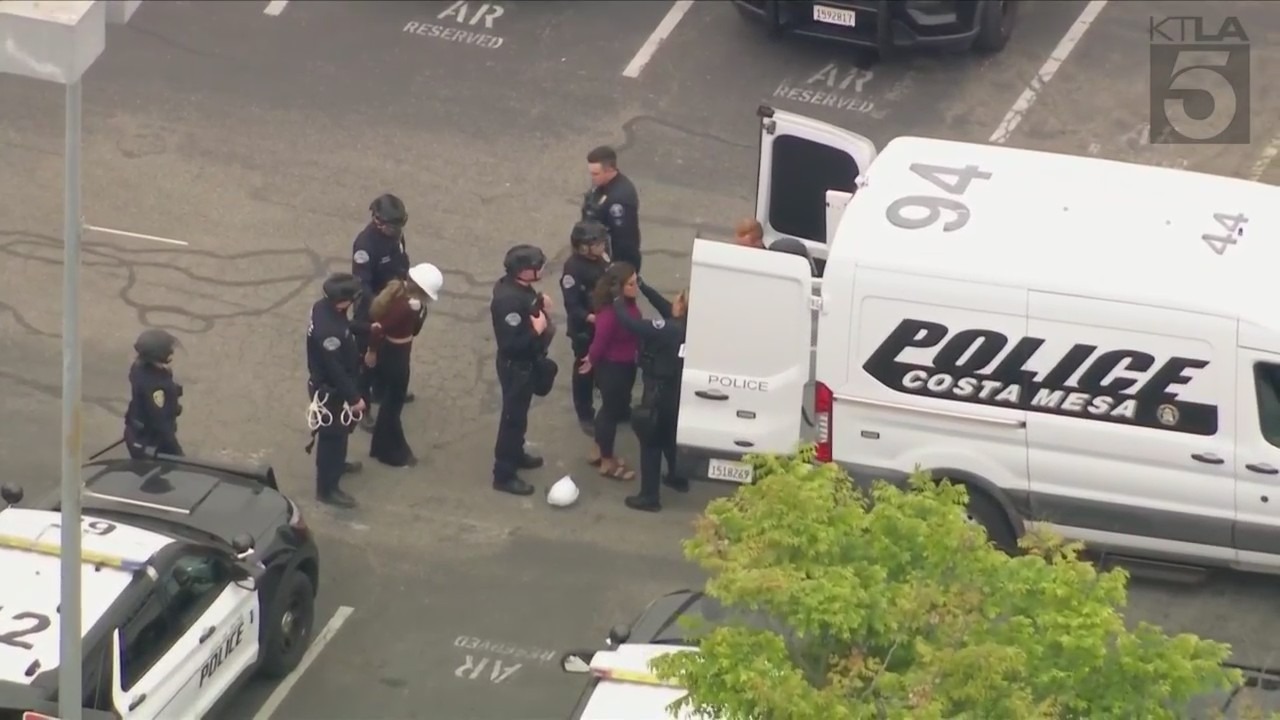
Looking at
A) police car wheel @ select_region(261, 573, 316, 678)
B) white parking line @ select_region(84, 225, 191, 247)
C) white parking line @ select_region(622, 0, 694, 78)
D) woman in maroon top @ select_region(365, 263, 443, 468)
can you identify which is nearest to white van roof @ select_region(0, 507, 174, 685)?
police car wheel @ select_region(261, 573, 316, 678)

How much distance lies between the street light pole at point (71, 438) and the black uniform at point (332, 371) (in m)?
3.47

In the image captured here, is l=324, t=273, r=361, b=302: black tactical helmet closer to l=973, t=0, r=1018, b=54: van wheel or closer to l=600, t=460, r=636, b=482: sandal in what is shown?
l=600, t=460, r=636, b=482: sandal

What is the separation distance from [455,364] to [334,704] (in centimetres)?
357

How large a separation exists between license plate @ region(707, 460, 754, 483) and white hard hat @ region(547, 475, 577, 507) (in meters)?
1.13

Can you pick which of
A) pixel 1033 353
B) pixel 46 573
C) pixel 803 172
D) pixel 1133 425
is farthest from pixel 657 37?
pixel 46 573

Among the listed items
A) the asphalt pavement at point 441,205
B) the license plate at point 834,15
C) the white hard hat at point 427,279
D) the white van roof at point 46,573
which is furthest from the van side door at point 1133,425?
the license plate at point 834,15

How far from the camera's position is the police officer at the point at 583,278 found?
13352 mm

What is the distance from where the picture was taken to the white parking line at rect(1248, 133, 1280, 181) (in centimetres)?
1683

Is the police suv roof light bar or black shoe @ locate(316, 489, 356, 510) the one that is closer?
the police suv roof light bar

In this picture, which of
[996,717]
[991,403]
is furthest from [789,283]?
[996,717]

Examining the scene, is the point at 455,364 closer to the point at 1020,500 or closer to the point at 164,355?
the point at 164,355

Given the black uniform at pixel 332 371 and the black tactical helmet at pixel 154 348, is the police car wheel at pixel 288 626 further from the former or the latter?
the black tactical helmet at pixel 154 348

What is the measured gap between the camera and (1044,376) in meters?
11.7

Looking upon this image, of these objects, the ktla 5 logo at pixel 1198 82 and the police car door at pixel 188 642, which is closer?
the police car door at pixel 188 642
